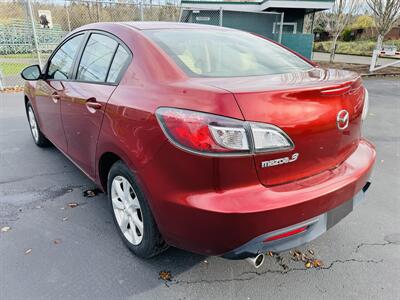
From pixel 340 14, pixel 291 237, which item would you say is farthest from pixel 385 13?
pixel 291 237

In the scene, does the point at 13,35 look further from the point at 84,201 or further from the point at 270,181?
the point at 270,181

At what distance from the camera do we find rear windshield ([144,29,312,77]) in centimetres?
221

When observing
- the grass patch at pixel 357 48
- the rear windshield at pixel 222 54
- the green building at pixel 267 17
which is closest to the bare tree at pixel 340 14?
the green building at pixel 267 17

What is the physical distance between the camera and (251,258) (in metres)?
1.82

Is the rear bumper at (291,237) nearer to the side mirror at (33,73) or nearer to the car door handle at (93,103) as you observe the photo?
the car door handle at (93,103)

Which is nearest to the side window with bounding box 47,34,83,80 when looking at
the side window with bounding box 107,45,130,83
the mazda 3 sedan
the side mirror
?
the side mirror

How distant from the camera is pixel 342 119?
1.98 metres

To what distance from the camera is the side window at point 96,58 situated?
254 centimetres

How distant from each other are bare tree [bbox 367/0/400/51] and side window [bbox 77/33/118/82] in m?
14.5

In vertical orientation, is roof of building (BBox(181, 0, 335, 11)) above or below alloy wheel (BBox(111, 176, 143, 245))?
above

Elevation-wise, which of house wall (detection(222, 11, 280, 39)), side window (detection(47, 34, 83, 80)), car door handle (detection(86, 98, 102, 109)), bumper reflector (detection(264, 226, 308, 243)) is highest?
house wall (detection(222, 11, 280, 39))

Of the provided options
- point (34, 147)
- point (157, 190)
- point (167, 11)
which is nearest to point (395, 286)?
point (157, 190)

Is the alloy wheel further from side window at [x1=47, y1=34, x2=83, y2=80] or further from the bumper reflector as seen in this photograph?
side window at [x1=47, y1=34, x2=83, y2=80]

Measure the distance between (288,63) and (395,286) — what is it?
1.74 meters
